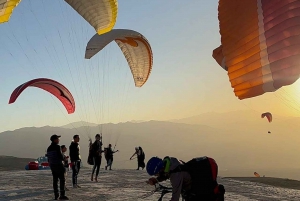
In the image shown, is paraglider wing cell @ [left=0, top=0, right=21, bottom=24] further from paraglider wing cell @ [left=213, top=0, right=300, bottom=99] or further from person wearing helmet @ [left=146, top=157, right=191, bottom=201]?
person wearing helmet @ [left=146, top=157, right=191, bottom=201]

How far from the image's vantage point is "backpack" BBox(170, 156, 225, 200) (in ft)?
13.1

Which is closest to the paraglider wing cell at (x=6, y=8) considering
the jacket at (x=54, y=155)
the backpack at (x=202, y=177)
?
the jacket at (x=54, y=155)

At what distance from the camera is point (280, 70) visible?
7.92 m

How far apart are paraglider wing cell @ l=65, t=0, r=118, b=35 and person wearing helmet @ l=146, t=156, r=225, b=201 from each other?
9.37 m

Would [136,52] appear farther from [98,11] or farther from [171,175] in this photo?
[171,175]

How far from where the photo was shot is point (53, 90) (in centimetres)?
1423

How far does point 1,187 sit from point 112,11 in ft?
23.4

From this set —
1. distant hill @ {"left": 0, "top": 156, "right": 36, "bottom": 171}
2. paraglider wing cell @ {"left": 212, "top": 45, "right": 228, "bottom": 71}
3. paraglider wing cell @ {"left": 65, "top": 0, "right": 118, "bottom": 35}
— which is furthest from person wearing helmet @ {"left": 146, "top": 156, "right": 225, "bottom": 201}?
distant hill @ {"left": 0, "top": 156, "right": 36, "bottom": 171}

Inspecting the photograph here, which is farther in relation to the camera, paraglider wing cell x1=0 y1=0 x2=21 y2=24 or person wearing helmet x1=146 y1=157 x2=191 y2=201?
paraglider wing cell x1=0 y1=0 x2=21 y2=24

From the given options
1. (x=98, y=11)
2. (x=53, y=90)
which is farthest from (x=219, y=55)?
(x=53, y=90)

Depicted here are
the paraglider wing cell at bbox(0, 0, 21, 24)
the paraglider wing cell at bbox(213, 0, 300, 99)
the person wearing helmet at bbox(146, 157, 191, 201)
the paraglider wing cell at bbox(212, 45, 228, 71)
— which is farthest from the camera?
the paraglider wing cell at bbox(212, 45, 228, 71)

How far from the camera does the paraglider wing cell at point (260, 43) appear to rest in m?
7.46

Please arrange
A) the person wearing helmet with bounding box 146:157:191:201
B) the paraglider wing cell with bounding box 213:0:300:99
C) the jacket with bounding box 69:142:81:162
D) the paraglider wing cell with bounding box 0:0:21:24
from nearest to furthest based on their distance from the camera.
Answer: the person wearing helmet with bounding box 146:157:191:201 < the paraglider wing cell with bounding box 213:0:300:99 < the paraglider wing cell with bounding box 0:0:21:24 < the jacket with bounding box 69:142:81:162

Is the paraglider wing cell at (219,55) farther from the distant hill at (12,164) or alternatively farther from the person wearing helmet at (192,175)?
the distant hill at (12,164)
